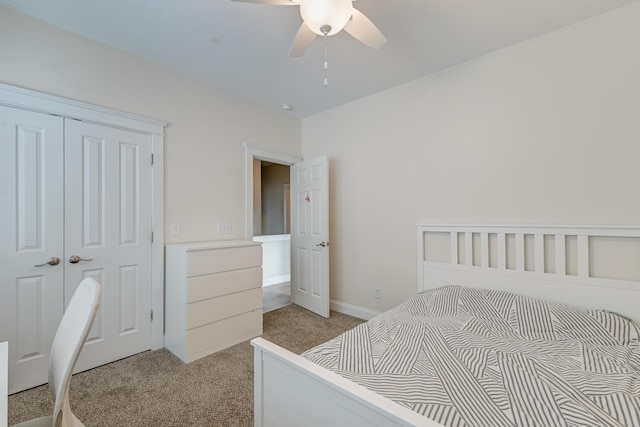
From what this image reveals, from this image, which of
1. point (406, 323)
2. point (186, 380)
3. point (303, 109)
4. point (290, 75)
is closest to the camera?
point (406, 323)

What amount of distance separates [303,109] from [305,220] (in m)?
1.46

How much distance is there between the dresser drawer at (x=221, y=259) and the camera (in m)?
2.32

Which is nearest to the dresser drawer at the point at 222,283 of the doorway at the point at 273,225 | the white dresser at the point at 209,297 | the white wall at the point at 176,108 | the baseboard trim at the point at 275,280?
the white dresser at the point at 209,297

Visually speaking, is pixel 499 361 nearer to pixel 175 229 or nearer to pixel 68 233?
pixel 175 229

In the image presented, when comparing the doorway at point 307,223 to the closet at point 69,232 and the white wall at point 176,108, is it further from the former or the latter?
the closet at point 69,232

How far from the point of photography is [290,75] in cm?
267

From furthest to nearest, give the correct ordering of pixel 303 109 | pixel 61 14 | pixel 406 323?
pixel 303 109 < pixel 61 14 < pixel 406 323

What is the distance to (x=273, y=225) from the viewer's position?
7340 mm

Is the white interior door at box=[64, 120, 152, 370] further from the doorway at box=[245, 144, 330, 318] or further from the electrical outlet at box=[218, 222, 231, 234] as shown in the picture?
the doorway at box=[245, 144, 330, 318]

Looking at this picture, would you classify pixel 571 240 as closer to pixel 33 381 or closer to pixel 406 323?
pixel 406 323

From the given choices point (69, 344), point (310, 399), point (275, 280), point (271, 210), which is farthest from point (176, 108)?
point (271, 210)

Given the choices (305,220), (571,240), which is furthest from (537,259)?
(305,220)

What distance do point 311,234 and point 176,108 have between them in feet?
6.61

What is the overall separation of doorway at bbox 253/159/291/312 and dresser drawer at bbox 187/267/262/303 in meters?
1.42
